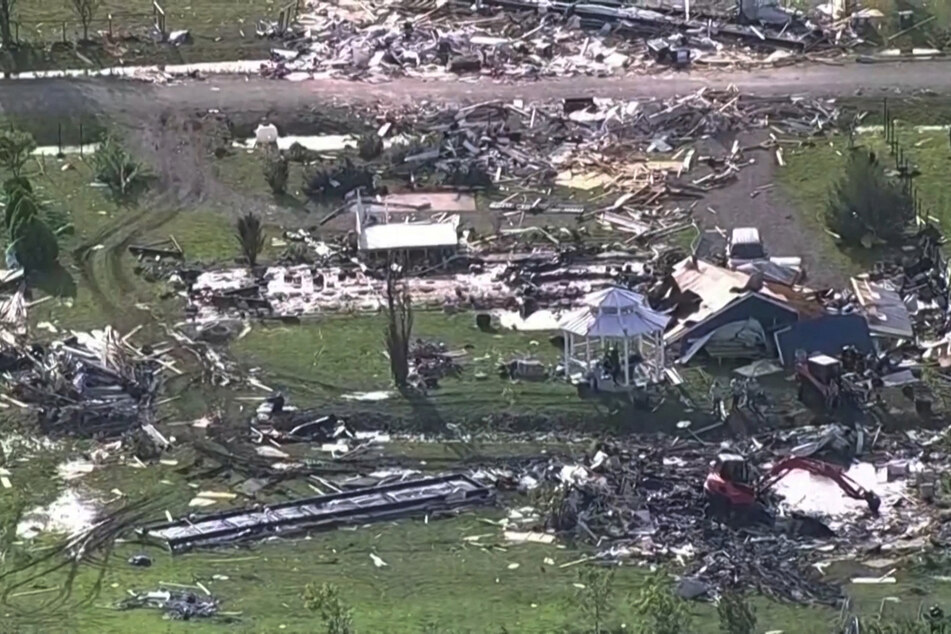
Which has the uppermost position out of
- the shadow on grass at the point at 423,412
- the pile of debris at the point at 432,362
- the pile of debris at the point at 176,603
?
the pile of debris at the point at 176,603

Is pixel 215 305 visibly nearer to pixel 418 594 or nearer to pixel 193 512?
pixel 193 512

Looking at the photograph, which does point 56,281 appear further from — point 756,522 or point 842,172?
point 756,522

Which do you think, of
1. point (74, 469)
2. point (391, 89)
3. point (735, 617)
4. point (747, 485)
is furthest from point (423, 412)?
point (391, 89)

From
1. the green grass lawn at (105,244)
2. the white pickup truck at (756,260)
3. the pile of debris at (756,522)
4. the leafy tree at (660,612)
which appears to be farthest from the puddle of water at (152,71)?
the leafy tree at (660,612)

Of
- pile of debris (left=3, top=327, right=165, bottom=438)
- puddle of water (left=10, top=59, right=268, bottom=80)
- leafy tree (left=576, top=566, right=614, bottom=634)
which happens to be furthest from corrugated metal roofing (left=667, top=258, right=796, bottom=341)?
puddle of water (left=10, top=59, right=268, bottom=80)

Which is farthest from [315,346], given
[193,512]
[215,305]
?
[193,512]

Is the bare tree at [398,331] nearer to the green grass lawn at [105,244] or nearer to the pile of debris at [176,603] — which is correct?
the green grass lawn at [105,244]
